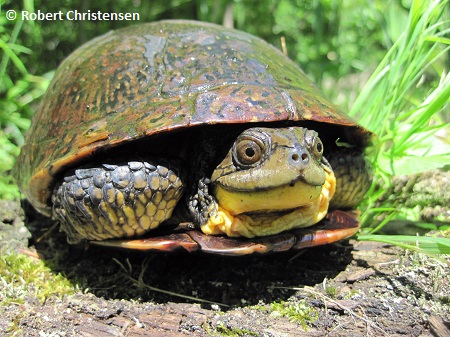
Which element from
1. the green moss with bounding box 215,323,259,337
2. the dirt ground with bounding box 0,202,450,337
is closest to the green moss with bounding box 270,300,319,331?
the dirt ground with bounding box 0,202,450,337

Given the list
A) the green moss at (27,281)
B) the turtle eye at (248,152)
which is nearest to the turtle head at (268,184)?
the turtle eye at (248,152)

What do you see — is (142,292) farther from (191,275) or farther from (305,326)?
(305,326)

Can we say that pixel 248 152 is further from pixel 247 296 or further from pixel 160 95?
pixel 247 296

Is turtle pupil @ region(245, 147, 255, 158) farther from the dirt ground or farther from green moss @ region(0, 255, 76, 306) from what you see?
green moss @ region(0, 255, 76, 306)

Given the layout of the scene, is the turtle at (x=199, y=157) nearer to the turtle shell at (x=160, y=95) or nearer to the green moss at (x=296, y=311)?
the turtle shell at (x=160, y=95)

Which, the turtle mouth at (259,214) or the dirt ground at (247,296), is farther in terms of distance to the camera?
the turtle mouth at (259,214)

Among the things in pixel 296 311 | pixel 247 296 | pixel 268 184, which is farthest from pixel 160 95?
pixel 296 311

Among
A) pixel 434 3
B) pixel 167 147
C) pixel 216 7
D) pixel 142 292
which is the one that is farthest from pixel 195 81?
pixel 216 7
